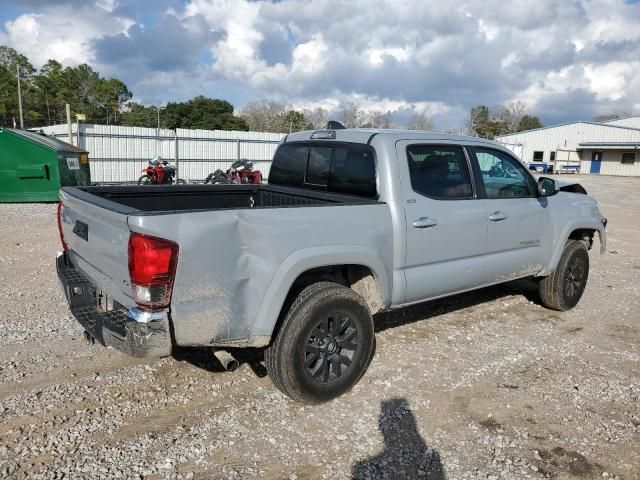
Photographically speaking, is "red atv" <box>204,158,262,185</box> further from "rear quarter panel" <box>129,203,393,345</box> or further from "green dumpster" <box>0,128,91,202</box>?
"rear quarter panel" <box>129,203,393,345</box>

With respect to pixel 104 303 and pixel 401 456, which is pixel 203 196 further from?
pixel 401 456

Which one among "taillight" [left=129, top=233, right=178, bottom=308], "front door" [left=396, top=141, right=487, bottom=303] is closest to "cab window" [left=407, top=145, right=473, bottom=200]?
"front door" [left=396, top=141, right=487, bottom=303]

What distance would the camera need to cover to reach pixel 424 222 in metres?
4.10

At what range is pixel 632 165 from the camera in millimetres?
50562

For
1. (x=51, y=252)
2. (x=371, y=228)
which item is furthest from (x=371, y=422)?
Result: (x=51, y=252)

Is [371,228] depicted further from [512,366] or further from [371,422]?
[512,366]

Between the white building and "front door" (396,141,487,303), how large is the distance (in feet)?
155

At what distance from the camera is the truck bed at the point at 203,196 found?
416 centimetres

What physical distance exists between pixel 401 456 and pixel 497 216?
246cm

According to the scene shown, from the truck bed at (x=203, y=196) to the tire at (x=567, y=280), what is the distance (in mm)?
2890

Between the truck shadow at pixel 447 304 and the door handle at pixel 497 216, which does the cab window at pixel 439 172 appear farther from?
the truck shadow at pixel 447 304

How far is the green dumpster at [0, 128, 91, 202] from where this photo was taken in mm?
12367

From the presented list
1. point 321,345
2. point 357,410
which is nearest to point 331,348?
point 321,345

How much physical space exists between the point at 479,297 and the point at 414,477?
384 cm
